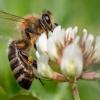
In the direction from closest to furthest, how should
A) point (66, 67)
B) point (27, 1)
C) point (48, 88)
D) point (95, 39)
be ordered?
point (66, 67), point (95, 39), point (48, 88), point (27, 1)

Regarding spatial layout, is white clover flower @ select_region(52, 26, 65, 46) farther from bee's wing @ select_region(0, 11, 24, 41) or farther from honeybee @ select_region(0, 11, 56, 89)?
bee's wing @ select_region(0, 11, 24, 41)

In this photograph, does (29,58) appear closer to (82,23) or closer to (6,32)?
(6,32)

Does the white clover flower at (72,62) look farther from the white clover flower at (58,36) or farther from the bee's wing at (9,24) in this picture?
the bee's wing at (9,24)

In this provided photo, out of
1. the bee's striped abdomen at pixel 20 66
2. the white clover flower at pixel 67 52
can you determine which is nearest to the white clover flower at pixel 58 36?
the white clover flower at pixel 67 52

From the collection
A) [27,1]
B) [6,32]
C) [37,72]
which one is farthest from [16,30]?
[27,1]

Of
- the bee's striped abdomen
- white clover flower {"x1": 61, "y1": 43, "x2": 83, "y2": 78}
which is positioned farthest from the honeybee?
white clover flower {"x1": 61, "y1": 43, "x2": 83, "y2": 78}

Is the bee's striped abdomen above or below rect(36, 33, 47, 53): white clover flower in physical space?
below
